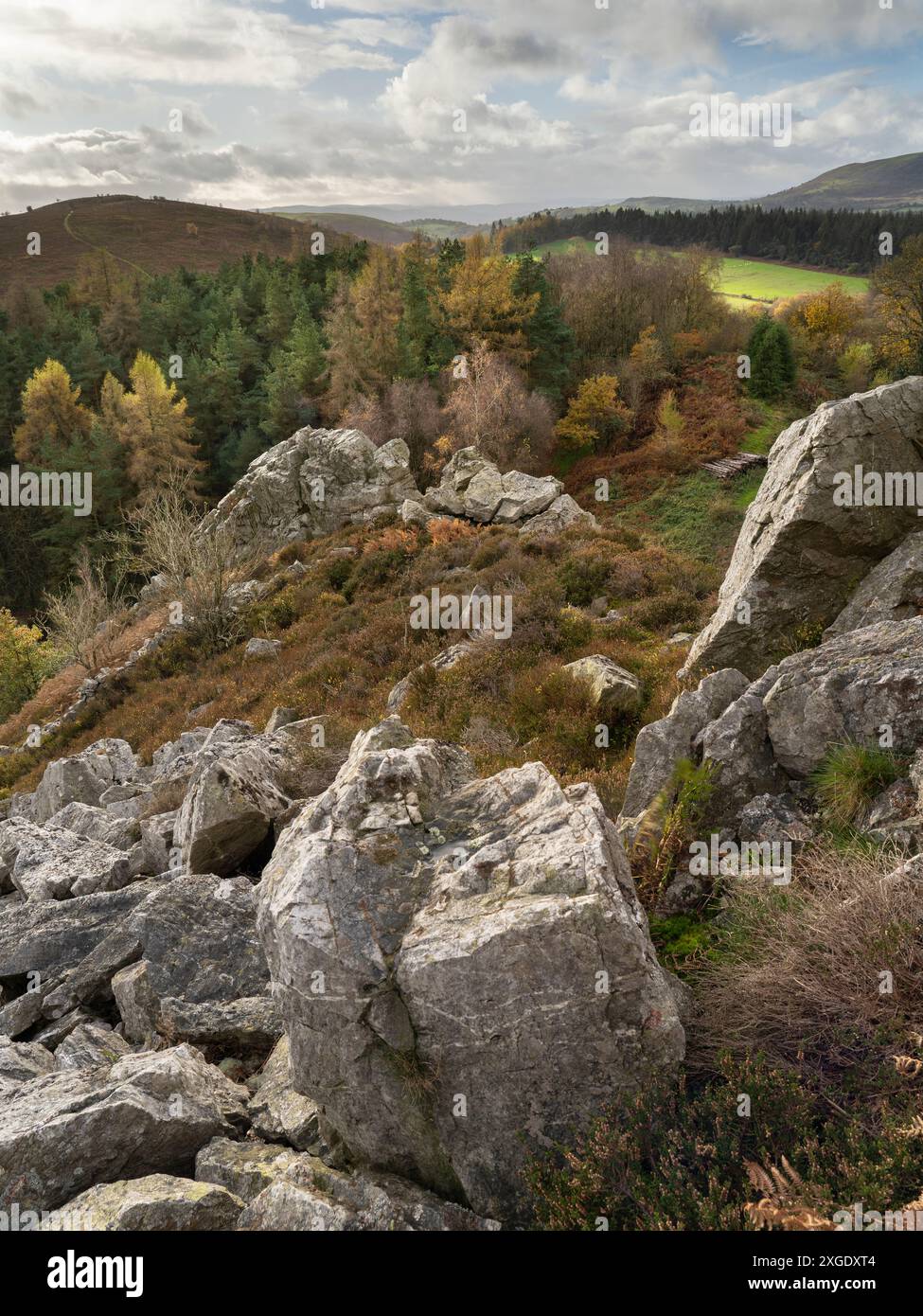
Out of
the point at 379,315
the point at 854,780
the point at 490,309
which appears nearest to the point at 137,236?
the point at 379,315

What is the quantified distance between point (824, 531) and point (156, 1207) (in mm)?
10239

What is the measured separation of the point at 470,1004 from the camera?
475 cm

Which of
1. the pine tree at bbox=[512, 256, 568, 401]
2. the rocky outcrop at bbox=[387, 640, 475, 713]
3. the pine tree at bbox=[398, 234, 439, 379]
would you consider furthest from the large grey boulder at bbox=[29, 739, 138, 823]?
the pine tree at bbox=[512, 256, 568, 401]

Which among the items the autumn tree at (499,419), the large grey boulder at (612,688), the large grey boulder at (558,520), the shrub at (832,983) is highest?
the autumn tree at (499,419)

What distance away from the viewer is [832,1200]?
3.83 metres

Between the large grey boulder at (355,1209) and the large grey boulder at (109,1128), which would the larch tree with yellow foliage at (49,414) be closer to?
the large grey boulder at (109,1128)

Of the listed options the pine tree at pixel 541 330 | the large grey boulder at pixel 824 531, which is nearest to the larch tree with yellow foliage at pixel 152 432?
the pine tree at pixel 541 330

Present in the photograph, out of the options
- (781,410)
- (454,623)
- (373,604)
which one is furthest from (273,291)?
(454,623)

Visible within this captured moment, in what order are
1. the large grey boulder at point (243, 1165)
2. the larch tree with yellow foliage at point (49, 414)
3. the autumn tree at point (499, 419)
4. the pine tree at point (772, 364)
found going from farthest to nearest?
the larch tree with yellow foliage at point (49, 414), the pine tree at point (772, 364), the autumn tree at point (499, 419), the large grey boulder at point (243, 1165)

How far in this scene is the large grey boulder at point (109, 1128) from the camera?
504 centimetres

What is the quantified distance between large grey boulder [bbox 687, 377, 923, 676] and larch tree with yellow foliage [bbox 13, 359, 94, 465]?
58744 mm

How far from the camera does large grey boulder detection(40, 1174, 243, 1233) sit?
178 inches

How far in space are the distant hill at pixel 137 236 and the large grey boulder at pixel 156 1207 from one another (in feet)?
349

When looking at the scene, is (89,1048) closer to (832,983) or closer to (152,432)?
(832,983)
